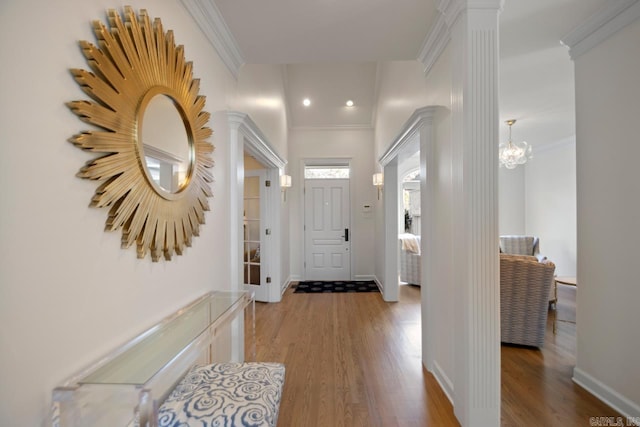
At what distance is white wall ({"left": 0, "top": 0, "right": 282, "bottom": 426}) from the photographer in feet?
2.29

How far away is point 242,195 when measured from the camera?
8.10 feet

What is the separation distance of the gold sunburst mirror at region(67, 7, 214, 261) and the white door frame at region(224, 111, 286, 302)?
65 cm

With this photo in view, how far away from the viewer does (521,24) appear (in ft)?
7.16

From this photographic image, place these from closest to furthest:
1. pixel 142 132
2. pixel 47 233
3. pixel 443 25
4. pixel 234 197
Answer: pixel 47 233, pixel 142 132, pixel 443 25, pixel 234 197

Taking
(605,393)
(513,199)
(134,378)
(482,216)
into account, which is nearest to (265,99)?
(482,216)

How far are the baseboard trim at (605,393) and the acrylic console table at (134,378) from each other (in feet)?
8.37

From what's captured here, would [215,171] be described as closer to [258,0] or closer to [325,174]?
[258,0]

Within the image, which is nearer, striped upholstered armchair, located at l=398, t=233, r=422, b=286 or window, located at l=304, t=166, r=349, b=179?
striped upholstered armchair, located at l=398, t=233, r=422, b=286

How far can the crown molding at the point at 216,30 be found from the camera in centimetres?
169

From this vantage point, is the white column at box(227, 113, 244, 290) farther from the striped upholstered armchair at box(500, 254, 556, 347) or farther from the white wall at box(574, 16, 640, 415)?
the white wall at box(574, 16, 640, 415)

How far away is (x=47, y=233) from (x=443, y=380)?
96.5 inches

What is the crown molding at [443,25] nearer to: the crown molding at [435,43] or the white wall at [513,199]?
the crown molding at [435,43]

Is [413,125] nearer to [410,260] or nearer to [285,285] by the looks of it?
[410,260]

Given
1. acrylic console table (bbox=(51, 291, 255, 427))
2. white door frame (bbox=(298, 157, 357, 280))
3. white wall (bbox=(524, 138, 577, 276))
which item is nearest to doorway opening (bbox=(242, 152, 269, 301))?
white door frame (bbox=(298, 157, 357, 280))
